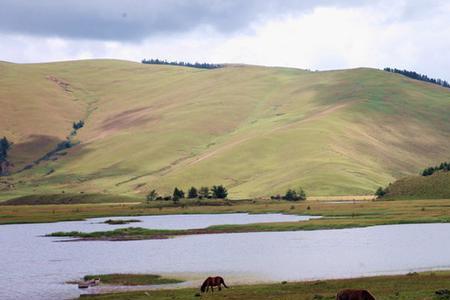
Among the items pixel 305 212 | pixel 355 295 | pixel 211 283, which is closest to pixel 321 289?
pixel 211 283

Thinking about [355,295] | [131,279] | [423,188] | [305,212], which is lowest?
[355,295]

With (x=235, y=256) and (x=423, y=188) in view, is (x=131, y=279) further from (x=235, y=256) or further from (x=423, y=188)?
(x=423, y=188)

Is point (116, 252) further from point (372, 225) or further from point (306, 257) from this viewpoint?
point (372, 225)

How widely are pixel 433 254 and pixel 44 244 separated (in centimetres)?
5362

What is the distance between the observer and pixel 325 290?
5372 centimetres

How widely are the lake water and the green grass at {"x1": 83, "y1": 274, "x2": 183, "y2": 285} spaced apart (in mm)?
2433

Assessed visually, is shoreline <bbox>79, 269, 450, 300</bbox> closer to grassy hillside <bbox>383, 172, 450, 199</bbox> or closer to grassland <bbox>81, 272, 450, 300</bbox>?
grassland <bbox>81, 272, 450, 300</bbox>

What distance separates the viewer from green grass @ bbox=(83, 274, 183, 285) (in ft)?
218

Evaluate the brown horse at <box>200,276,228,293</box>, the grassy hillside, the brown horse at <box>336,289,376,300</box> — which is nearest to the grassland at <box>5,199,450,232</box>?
the grassy hillside

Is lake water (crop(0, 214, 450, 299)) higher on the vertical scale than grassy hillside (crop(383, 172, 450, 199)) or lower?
lower

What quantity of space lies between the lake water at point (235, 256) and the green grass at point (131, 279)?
7.98ft

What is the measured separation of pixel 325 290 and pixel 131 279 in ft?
69.6

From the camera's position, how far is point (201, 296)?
54.0m

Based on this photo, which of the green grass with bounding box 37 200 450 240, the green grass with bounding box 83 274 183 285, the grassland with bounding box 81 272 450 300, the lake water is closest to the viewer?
the grassland with bounding box 81 272 450 300
